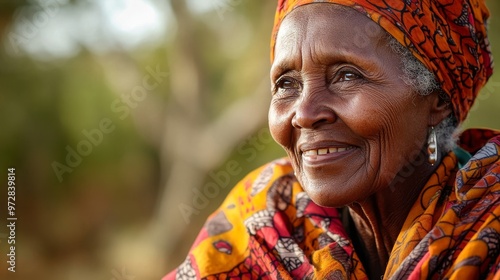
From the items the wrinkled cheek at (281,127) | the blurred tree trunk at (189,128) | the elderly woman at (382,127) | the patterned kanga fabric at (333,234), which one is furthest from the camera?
the blurred tree trunk at (189,128)

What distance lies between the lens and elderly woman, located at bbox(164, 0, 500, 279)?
225cm

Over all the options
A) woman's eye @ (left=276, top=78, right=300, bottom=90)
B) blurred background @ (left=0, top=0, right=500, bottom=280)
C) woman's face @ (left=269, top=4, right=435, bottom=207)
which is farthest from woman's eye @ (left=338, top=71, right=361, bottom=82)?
blurred background @ (left=0, top=0, right=500, bottom=280)

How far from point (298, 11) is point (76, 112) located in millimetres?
7929

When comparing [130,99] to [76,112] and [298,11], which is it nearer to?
[76,112]

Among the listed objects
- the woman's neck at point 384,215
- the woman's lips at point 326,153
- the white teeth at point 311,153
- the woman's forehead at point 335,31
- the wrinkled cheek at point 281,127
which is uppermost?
the woman's forehead at point 335,31

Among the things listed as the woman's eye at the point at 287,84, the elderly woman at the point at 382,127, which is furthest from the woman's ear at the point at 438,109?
the woman's eye at the point at 287,84

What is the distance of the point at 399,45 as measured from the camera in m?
2.32

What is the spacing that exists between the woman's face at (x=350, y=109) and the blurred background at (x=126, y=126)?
188 inches

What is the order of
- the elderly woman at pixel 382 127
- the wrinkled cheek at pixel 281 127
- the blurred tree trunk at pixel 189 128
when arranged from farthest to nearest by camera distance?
the blurred tree trunk at pixel 189 128, the wrinkled cheek at pixel 281 127, the elderly woman at pixel 382 127

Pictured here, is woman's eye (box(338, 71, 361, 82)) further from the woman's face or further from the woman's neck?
the woman's neck

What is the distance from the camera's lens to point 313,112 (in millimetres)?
2318

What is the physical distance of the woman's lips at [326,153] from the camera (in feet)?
7.65

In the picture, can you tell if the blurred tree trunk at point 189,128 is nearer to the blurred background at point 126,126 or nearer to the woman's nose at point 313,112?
the blurred background at point 126,126

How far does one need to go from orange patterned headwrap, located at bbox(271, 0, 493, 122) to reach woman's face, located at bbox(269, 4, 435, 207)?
0.05 metres
